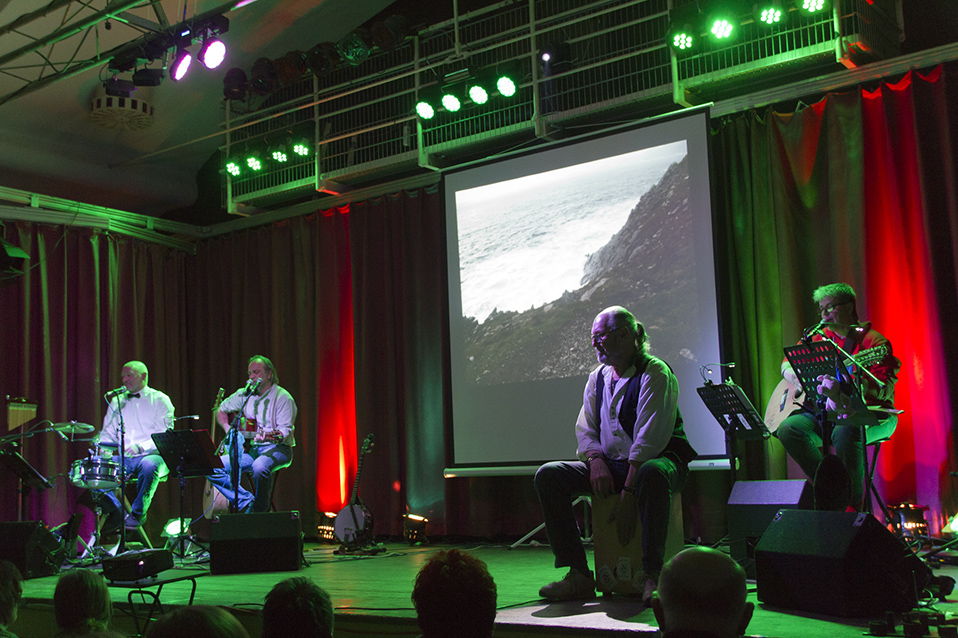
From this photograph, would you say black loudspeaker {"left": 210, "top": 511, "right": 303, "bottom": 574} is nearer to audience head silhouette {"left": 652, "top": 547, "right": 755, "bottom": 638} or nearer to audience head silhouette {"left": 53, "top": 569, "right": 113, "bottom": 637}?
audience head silhouette {"left": 53, "top": 569, "right": 113, "bottom": 637}

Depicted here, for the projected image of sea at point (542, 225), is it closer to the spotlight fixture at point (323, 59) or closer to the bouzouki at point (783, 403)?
the spotlight fixture at point (323, 59)

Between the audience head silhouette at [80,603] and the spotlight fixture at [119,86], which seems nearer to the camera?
the audience head silhouette at [80,603]

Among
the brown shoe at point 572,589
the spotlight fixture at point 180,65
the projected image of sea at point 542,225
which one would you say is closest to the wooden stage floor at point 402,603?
the brown shoe at point 572,589

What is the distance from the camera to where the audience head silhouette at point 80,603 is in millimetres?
2248

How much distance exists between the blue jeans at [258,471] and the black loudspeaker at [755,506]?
10.7 ft

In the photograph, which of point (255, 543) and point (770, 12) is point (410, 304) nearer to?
point (255, 543)

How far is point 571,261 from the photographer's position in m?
6.09

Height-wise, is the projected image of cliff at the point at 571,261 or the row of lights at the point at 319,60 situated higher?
the row of lights at the point at 319,60

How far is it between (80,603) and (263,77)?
5.51 metres

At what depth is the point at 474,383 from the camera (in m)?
6.48

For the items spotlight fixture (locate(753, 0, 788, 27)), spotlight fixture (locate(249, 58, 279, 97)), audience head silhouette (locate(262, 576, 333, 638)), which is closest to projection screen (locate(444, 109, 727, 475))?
spotlight fixture (locate(753, 0, 788, 27))

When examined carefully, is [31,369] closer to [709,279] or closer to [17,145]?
[17,145]

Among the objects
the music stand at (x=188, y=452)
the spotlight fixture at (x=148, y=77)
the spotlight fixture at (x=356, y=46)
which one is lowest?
the music stand at (x=188, y=452)

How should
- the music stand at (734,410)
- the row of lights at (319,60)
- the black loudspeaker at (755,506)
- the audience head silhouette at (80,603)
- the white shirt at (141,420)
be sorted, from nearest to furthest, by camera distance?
the audience head silhouette at (80,603) → the black loudspeaker at (755,506) → the music stand at (734,410) → the row of lights at (319,60) → the white shirt at (141,420)
